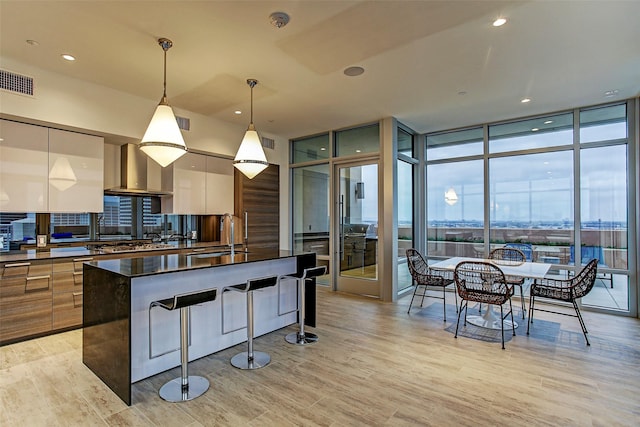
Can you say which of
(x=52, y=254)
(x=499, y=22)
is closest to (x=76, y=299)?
(x=52, y=254)

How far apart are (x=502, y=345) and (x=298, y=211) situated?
174 inches

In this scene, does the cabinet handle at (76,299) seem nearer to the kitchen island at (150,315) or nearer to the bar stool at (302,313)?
the kitchen island at (150,315)

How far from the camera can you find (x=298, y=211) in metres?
6.92

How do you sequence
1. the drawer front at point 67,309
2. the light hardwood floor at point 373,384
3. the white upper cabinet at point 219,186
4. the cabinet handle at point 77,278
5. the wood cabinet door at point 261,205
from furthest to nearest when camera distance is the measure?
the wood cabinet door at point 261,205, the white upper cabinet at point 219,186, the cabinet handle at point 77,278, the drawer front at point 67,309, the light hardwood floor at point 373,384

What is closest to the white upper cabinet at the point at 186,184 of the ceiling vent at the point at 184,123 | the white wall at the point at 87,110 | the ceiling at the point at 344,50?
the white wall at the point at 87,110

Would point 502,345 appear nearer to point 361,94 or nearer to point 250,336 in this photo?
point 250,336

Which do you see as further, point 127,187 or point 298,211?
point 298,211

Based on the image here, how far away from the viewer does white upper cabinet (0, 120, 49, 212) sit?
3.63 meters

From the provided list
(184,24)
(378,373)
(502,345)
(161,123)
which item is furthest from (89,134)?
(502,345)

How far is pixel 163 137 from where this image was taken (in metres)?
3.07

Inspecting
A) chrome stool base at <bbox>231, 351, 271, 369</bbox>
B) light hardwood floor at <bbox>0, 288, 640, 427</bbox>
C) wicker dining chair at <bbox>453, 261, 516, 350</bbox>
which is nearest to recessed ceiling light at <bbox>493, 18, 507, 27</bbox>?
wicker dining chair at <bbox>453, 261, 516, 350</bbox>

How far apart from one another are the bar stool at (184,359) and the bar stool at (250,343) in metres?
0.38

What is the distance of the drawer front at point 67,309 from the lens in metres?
3.80

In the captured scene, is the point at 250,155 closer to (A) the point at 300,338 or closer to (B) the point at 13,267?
(A) the point at 300,338
